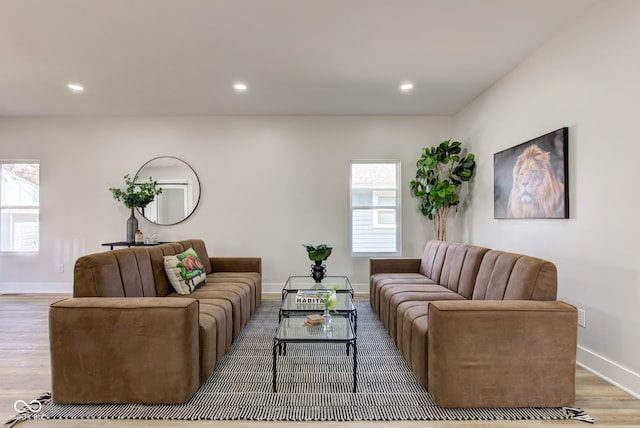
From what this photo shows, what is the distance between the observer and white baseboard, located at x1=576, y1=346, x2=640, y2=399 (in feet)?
6.78

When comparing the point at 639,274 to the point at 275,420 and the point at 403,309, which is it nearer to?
the point at 403,309

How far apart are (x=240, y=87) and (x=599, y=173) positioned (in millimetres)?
3499

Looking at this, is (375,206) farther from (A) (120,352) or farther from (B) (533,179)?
(A) (120,352)

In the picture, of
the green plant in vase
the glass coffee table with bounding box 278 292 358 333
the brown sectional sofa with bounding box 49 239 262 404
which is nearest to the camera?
the brown sectional sofa with bounding box 49 239 262 404

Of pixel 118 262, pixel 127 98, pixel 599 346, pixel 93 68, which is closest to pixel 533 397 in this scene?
pixel 599 346

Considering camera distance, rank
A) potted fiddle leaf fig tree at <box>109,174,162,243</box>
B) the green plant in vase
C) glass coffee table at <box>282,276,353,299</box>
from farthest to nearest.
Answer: potted fiddle leaf fig tree at <box>109,174,162,243</box>
the green plant in vase
glass coffee table at <box>282,276,353,299</box>

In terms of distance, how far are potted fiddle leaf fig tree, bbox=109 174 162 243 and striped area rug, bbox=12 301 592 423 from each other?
2886 mm

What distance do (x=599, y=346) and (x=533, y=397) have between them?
917 mm

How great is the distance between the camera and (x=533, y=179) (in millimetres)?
3029

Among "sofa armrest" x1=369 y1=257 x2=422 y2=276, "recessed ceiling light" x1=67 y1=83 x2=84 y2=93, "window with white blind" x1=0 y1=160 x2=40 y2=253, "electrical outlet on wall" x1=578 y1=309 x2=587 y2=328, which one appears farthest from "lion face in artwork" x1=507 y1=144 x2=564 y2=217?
"window with white blind" x1=0 y1=160 x2=40 y2=253

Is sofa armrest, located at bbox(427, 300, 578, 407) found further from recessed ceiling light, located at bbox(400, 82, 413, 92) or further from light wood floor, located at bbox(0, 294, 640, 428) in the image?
recessed ceiling light, located at bbox(400, 82, 413, 92)

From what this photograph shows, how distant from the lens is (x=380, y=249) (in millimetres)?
4953

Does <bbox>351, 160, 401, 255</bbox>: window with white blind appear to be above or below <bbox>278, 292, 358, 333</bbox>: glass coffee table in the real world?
above

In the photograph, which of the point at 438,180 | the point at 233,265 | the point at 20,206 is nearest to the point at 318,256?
the point at 233,265
